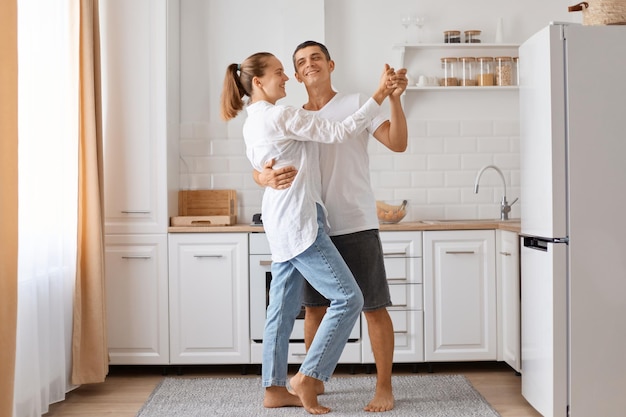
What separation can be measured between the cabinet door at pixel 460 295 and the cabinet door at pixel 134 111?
55.9 inches

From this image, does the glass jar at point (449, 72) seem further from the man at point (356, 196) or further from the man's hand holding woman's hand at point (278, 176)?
the man's hand holding woman's hand at point (278, 176)

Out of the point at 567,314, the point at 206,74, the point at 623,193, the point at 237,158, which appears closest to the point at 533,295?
the point at 567,314

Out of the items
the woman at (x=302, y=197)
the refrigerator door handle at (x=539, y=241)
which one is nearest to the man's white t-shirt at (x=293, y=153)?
the woman at (x=302, y=197)

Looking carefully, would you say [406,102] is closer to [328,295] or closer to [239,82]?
[239,82]

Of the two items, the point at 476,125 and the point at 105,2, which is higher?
the point at 105,2

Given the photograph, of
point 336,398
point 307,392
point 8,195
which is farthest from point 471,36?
point 8,195

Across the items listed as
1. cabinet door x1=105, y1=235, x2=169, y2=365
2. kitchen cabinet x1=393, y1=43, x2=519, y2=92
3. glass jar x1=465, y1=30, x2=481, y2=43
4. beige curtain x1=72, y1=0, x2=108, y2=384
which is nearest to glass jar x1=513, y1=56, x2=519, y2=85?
kitchen cabinet x1=393, y1=43, x2=519, y2=92

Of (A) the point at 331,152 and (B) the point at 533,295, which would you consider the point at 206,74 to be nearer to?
(A) the point at 331,152

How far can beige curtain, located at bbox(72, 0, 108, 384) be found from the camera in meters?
3.48

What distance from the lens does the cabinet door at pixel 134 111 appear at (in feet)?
12.6

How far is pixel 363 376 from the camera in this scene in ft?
12.5

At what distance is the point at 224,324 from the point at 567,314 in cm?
178

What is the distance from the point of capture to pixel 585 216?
2.72 m

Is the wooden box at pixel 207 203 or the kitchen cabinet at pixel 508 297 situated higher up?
the wooden box at pixel 207 203
